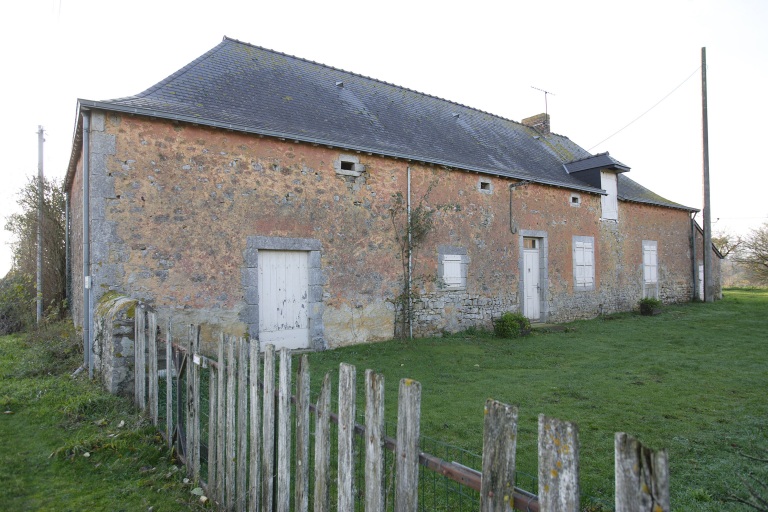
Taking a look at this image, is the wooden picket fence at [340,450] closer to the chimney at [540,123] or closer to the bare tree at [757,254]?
the chimney at [540,123]

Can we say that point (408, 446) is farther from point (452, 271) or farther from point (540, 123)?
point (540, 123)

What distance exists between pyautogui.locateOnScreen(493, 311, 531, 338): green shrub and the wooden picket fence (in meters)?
7.47

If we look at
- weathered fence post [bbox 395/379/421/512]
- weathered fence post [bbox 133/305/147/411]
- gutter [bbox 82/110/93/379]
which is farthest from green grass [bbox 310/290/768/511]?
gutter [bbox 82/110/93/379]

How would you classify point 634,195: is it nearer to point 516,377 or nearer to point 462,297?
point 462,297

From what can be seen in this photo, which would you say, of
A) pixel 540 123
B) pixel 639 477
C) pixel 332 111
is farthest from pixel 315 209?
pixel 540 123

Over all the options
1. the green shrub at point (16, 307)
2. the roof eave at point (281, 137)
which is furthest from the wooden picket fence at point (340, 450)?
the green shrub at point (16, 307)

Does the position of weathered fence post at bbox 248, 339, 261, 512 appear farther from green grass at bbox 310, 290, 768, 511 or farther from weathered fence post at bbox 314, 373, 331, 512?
green grass at bbox 310, 290, 768, 511

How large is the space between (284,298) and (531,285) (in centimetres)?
689

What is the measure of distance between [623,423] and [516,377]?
2112 millimetres

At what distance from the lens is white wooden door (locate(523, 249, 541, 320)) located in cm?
1177

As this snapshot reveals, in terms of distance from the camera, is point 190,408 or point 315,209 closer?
point 190,408

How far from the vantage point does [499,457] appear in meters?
1.44

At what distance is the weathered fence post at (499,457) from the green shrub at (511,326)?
892 centimetres

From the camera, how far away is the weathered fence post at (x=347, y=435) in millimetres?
2000
